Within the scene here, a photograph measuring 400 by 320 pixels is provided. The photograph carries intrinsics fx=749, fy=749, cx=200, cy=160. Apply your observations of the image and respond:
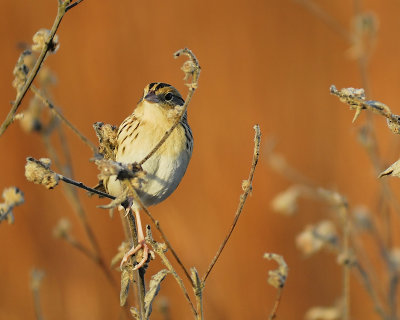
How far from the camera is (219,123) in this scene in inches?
313

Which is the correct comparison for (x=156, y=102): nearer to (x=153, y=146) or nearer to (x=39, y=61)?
(x=153, y=146)

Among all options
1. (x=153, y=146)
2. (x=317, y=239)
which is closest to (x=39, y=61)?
(x=153, y=146)

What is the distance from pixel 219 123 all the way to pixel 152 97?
17.7 feet

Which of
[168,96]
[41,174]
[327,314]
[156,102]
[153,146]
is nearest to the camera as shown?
[41,174]

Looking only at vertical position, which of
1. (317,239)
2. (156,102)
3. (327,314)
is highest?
(156,102)

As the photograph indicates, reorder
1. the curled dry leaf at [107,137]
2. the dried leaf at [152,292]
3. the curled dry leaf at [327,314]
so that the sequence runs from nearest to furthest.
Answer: the dried leaf at [152,292]
the curled dry leaf at [107,137]
the curled dry leaf at [327,314]

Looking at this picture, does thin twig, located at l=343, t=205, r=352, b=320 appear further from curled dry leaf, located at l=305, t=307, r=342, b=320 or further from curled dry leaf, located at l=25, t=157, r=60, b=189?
curled dry leaf, located at l=25, t=157, r=60, b=189

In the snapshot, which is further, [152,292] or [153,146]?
[153,146]

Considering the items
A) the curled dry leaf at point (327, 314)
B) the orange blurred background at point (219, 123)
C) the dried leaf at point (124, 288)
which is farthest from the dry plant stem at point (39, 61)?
the orange blurred background at point (219, 123)

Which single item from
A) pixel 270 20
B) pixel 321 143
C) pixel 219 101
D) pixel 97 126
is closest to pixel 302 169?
pixel 321 143

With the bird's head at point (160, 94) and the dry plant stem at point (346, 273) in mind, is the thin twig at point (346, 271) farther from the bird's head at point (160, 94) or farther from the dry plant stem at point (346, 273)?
the bird's head at point (160, 94)

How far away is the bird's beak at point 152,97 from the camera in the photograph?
101 inches

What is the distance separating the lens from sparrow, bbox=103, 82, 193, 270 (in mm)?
2451

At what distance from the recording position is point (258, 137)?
5.41ft
